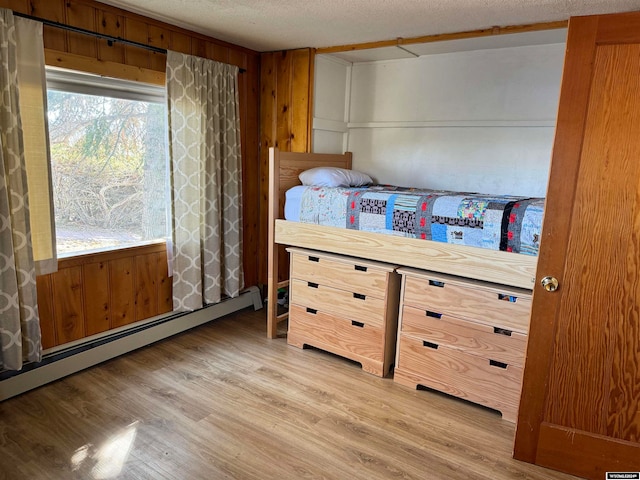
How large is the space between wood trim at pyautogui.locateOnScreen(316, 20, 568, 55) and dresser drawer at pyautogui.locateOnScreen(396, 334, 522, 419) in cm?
197

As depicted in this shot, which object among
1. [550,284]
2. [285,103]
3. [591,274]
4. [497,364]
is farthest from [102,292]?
[591,274]

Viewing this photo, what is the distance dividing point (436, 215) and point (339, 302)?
871mm

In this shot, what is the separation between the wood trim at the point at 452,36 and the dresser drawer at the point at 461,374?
197 centimetres

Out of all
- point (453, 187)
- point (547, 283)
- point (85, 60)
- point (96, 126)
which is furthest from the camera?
point (453, 187)

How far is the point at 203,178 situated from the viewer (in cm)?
324

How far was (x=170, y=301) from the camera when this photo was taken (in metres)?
3.32

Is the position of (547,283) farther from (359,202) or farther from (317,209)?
(317,209)

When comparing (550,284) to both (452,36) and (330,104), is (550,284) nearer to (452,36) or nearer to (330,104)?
(452,36)

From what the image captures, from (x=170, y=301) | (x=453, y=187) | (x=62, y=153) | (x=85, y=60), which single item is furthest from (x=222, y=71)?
(x=453, y=187)

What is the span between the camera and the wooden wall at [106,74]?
8.15 ft

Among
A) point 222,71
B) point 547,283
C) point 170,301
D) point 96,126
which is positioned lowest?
point 170,301

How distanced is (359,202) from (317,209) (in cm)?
32

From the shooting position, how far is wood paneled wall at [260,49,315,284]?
11.7 feet

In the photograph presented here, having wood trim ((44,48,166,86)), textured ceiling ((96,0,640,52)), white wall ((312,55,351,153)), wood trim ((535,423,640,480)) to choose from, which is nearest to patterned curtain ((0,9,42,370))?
wood trim ((44,48,166,86))
